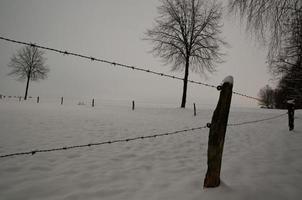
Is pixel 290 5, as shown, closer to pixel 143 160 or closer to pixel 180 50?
pixel 143 160

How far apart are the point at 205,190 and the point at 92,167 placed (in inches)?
77.6

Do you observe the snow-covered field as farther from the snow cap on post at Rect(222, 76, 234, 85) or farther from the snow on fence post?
the snow cap on post at Rect(222, 76, 234, 85)

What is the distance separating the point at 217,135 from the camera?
2270 mm

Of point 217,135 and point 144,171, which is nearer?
point 217,135

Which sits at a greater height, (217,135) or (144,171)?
(217,135)

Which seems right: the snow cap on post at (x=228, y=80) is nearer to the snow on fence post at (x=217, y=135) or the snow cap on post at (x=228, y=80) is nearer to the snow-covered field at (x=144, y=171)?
the snow on fence post at (x=217, y=135)

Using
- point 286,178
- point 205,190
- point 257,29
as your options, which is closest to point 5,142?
point 205,190

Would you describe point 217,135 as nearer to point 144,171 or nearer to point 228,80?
point 228,80

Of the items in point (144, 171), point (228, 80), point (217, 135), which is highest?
point (228, 80)

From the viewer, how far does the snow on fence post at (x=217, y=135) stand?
7.45 feet

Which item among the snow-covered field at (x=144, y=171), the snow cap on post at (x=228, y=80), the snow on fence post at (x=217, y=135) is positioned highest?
the snow cap on post at (x=228, y=80)

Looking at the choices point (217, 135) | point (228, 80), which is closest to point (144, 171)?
point (217, 135)

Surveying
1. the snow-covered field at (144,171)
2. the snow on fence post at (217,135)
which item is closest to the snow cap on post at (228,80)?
the snow on fence post at (217,135)

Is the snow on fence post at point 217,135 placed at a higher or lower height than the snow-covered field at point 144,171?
higher
